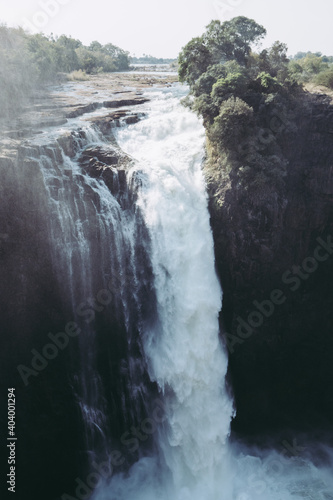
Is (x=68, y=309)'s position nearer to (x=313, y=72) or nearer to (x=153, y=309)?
(x=153, y=309)

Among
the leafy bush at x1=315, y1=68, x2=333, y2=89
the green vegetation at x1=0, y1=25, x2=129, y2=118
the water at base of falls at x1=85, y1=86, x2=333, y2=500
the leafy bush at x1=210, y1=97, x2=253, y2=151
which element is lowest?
the water at base of falls at x1=85, y1=86, x2=333, y2=500

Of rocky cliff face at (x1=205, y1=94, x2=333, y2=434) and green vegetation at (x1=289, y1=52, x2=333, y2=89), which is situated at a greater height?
green vegetation at (x1=289, y1=52, x2=333, y2=89)

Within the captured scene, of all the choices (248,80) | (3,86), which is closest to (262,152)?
(248,80)

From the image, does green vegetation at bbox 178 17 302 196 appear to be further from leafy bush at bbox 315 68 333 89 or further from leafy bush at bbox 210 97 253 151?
leafy bush at bbox 315 68 333 89

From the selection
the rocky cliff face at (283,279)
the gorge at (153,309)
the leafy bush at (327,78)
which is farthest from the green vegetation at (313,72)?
the gorge at (153,309)

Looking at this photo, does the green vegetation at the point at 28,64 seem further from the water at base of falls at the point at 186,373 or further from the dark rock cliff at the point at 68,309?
the water at base of falls at the point at 186,373

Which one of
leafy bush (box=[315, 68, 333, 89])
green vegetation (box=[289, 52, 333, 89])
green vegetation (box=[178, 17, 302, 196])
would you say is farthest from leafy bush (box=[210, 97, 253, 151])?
leafy bush (box=[315, 68, 333, 89])
